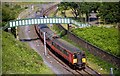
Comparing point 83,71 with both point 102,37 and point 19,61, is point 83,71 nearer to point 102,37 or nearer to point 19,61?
point 19,61

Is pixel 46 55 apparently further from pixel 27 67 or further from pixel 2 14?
pixel 2 14

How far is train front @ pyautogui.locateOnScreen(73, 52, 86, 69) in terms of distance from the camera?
33.9 m

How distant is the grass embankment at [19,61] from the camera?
29.3m

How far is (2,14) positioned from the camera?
52625 millimetres

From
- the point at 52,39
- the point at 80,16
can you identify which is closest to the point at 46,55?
the point at 52,39

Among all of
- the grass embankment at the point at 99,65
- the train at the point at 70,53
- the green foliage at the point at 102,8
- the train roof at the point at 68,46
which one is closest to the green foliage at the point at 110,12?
the green foliage at the point at 102,8

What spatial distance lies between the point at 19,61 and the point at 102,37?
17418 mm

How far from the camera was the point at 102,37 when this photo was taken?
45.5 meters

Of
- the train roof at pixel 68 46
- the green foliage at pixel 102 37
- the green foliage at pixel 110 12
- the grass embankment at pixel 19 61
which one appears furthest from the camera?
the green foliage at pixel 110 12

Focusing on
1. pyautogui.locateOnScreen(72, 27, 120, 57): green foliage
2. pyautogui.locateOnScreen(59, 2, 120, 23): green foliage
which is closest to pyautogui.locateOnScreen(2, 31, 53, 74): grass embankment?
pyautogui.locateOnScreen(72, 27, 120, 57): green foliage

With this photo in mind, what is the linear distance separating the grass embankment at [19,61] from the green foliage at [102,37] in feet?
30.1

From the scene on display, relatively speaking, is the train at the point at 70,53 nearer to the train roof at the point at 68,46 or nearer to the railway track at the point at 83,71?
the train roof at the point at 68,46

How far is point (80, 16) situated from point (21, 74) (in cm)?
4315

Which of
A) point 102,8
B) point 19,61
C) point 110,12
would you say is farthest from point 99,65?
point 102,8
